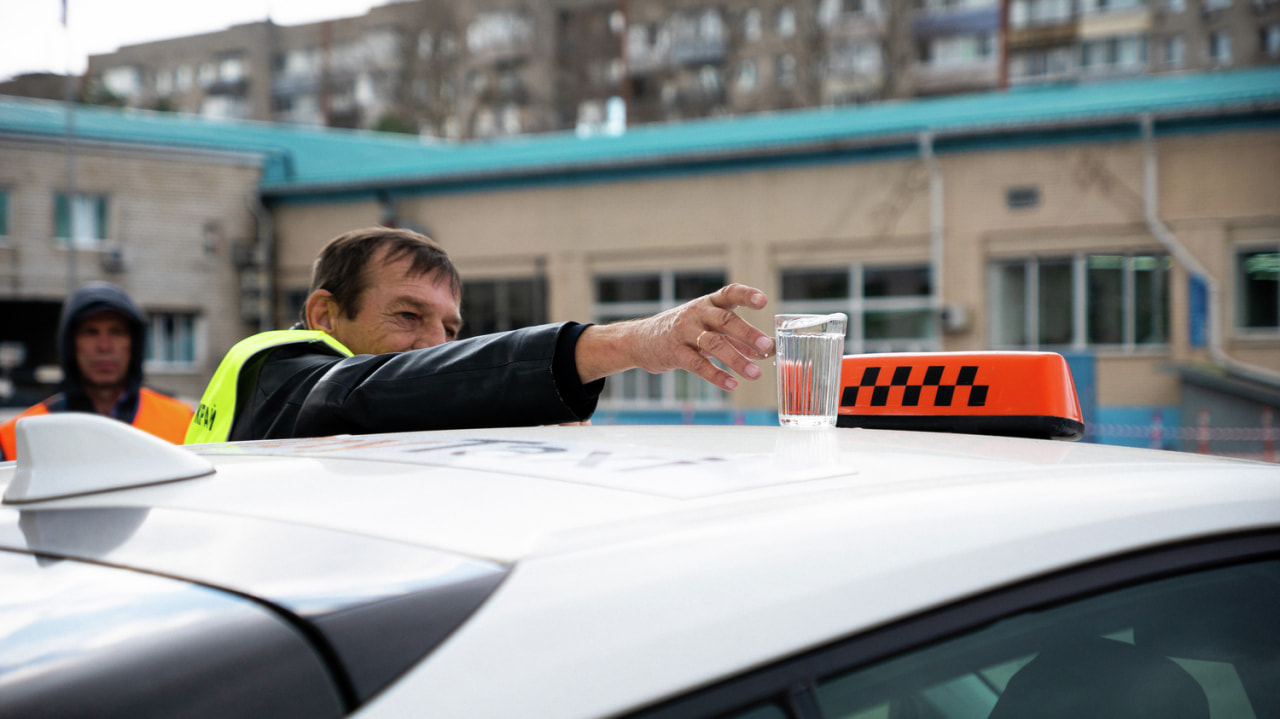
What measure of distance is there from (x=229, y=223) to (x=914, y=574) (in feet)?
79.6

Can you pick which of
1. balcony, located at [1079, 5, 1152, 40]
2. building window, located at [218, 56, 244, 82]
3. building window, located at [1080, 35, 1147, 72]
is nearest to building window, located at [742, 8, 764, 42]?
balcony, located at [1079, 5, 1152, 40]

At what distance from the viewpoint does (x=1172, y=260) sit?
16484mm

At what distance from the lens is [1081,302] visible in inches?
665

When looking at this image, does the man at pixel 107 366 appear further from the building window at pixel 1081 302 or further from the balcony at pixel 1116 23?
the balcony at pixel 1116 23

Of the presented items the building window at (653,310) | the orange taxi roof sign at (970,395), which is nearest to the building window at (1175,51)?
the building window at (653,310)

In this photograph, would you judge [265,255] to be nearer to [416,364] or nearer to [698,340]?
[416,364]

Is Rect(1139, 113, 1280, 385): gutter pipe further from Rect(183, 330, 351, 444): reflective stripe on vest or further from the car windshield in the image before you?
the car windshield

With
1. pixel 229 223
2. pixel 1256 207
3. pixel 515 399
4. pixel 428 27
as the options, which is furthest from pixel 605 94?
pixel 515 399

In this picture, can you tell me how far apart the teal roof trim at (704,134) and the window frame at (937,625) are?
17.0 m

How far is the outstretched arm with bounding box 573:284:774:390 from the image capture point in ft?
4.52

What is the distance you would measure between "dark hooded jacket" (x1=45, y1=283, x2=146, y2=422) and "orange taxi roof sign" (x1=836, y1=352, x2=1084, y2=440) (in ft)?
13.2

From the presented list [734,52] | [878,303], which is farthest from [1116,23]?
[878,303]

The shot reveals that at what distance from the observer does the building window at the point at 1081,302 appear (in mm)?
16609

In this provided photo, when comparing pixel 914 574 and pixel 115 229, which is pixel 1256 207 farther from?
pixel 115 229
